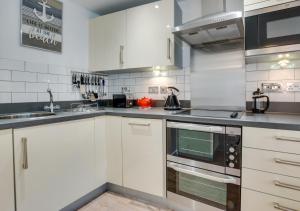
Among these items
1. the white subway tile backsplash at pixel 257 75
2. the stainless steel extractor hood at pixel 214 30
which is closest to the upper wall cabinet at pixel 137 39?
the stainless steel extractor hood at pixel 214 30

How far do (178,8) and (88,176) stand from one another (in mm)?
1973

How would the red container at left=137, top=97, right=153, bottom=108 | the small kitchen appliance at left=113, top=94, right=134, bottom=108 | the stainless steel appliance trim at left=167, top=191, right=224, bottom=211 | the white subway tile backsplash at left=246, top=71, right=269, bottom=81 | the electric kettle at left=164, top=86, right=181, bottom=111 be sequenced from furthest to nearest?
1. the small kitchen appliance at left=113, top=94, right=134, bottom=108
2. the red container at left=137, top=97, right=153, bottom=108
3. the electric kettle at left=164, top=86, right=181, bottom=111
4. the white subway tile backsplash at left=246, top=71, right=269, bottom=81
5. the stainless steel appliance trim at left=167, top=191, right=224, bottom=211

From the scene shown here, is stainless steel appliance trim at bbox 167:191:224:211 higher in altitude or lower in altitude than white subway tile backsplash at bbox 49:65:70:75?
lower

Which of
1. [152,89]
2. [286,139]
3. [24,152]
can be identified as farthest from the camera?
[152,89]

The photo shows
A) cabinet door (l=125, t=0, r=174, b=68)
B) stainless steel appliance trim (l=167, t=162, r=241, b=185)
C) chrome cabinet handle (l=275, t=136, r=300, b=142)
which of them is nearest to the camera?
chrome cabinet handle (l=275, t=136, r=300, b=142)

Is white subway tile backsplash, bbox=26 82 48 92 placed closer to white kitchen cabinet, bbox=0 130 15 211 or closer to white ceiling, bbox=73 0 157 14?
white kitchen cabinet, bbox=0 130 15 211

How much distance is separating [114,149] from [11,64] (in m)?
1.25

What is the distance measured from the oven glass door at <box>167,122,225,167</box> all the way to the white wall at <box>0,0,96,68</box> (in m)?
1.46

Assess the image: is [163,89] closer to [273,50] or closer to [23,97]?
[273,50]

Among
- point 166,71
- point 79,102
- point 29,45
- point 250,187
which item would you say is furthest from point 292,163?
point 29,45

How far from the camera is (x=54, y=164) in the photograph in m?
1.57

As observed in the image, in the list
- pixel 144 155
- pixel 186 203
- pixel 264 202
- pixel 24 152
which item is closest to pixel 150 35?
pixel 144 155

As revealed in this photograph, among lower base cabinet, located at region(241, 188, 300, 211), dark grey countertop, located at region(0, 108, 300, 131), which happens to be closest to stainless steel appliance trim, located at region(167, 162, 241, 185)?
lower base cabinet, located at region(241, 188, 300, 211)

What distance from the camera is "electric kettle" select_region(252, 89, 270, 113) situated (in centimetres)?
177
